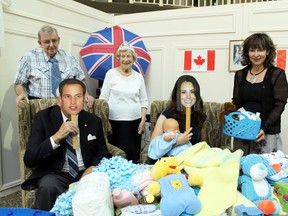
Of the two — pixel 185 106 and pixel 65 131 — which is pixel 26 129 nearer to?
pixel 65 131

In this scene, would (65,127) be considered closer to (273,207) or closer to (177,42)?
(273,207)

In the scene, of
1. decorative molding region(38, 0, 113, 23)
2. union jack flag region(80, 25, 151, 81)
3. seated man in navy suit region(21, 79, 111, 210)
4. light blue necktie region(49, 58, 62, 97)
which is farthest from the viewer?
union jack flag region(80, 25, 151, 81)

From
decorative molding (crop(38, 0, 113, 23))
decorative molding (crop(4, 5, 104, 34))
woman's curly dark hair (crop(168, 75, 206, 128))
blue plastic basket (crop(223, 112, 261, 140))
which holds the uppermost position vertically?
decorative molding (crop(38, 0, 113, 23))

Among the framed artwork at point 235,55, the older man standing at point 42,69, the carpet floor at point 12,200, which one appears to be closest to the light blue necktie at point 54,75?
the older man standing at point 42,69

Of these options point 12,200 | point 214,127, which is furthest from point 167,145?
point 12,200

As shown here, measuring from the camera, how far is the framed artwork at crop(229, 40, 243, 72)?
3.35m

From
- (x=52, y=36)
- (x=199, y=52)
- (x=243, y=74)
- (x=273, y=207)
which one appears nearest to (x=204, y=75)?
(x=199, y=52)

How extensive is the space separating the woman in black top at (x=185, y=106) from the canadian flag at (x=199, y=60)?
165 cm

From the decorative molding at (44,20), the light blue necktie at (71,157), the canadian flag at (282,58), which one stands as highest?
the decorative molding at (44,20)

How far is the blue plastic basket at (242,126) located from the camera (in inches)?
68.1

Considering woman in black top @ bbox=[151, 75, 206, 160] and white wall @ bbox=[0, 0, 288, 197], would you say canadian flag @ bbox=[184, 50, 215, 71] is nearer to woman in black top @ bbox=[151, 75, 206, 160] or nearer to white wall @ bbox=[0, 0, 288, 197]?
white wall @ bbox=[0, 0, 288, 197]

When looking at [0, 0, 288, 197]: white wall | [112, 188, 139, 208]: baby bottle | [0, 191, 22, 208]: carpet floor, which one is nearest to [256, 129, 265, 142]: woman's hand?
[112, 188, 139, 208]: baby bottle

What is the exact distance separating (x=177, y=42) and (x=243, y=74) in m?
1.77

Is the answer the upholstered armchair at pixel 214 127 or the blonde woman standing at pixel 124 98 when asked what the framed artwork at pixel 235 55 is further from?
the blonde woman standing at pixel 124 98
